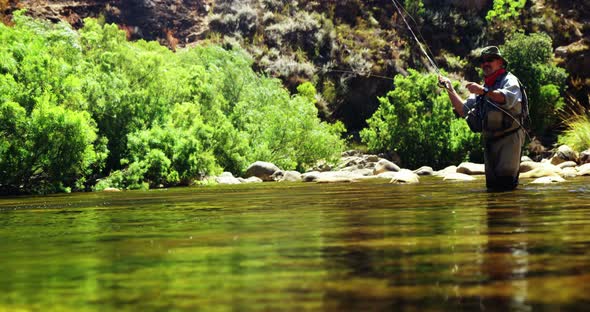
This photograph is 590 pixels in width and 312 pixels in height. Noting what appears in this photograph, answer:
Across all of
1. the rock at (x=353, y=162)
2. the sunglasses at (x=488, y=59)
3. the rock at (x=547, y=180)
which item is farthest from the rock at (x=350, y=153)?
the sunglasses at (x=488, y=59)

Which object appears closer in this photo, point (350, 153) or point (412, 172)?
point (412, 172)

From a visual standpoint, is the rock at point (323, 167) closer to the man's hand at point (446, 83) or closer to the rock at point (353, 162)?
the rock at point (353, 162)

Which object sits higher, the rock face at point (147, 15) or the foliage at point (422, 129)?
the rock face at point (147, 15)

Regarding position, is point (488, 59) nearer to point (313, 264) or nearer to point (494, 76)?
point (494, 76)

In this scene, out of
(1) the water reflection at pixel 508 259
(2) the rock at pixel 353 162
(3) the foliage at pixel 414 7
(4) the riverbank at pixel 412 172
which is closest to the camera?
(1) the water reflection at pixel 508 259

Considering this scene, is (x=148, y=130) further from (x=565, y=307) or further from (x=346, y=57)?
(x=346, y=57)

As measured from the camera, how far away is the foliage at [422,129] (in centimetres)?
3869

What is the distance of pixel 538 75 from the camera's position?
4416 centimetres

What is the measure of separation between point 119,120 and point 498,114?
51.6 feet

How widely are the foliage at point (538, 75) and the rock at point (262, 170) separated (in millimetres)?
21810

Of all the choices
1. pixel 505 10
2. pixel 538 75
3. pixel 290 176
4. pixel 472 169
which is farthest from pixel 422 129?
pixel 505 10

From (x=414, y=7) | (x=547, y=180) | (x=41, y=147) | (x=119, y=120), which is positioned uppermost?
(x=547, y=180)

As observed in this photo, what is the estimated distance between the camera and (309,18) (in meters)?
56.5

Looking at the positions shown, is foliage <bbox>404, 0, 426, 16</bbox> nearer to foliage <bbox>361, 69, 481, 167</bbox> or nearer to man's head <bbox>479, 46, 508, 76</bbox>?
foliage <bbox>361, 69, 481, 167</bbox>
